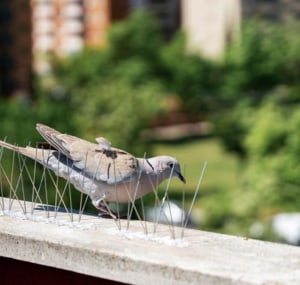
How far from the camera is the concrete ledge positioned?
2.64m

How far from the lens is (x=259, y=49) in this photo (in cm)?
2241

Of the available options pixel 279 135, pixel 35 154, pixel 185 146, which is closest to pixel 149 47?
pixel 185 146

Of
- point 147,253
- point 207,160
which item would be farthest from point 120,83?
point 147,253

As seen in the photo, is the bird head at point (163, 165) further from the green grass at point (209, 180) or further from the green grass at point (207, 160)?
the green grass at point (207, 160)

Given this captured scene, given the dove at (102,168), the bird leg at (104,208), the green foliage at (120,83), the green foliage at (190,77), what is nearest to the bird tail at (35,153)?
the dove at (102,168)

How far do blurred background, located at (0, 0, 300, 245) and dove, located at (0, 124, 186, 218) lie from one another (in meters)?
6.40

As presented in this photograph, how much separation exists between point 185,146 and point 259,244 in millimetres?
21825

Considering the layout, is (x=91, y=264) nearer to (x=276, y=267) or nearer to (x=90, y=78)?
(x=276, y=267)

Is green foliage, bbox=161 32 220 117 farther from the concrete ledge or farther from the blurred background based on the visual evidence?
the concrete ledge

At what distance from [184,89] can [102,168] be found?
2045cm

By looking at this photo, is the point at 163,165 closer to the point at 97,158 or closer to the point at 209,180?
the point at 97,158

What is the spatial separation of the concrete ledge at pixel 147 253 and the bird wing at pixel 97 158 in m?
0.25

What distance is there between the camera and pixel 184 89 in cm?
2394

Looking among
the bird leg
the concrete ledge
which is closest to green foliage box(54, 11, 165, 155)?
the bird leg
